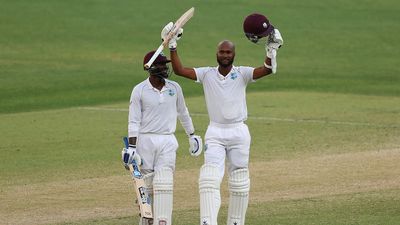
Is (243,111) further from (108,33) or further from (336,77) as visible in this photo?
(108,33)

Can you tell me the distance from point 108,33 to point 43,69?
5.92m

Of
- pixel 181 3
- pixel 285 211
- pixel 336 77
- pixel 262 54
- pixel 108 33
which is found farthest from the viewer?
pixel 181 3

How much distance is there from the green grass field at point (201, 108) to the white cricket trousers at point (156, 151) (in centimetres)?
137

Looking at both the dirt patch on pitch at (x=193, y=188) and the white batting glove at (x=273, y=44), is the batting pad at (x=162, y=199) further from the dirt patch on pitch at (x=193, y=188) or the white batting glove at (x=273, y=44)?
the dirt patch on pitch at (x=193, y=188)

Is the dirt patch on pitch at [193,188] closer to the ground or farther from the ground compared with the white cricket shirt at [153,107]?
closer to the ground

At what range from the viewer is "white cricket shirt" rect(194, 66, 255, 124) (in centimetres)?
1334

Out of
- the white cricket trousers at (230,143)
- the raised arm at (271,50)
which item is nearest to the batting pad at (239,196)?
the white cricket trousers at (230,143)

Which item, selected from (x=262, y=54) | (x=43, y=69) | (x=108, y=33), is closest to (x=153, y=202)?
(x=43, y=69)

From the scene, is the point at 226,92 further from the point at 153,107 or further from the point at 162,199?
the point at 162,199

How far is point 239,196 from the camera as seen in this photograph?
43.2ft

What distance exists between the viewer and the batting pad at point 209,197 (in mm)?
12852

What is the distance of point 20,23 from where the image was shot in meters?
38.4

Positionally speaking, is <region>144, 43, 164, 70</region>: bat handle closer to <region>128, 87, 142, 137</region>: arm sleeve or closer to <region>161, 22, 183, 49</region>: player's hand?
<region>161, 22, 183, 49</region>: player's hand

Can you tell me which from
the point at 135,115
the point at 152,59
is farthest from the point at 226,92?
A: the point at 135,115
